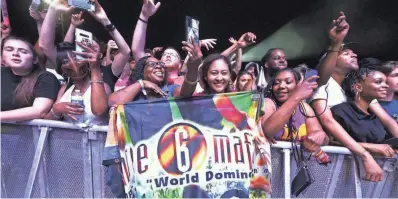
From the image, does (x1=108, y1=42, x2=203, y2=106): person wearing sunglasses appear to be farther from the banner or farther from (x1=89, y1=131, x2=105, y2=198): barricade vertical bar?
(x1=89, y1=131, x2=105, y2=198): barricade vertical bar

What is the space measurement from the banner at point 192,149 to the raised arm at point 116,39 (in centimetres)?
119

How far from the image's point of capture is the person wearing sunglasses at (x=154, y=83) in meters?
3.13

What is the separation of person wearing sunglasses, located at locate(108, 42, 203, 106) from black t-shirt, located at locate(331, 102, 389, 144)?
3.51 ft

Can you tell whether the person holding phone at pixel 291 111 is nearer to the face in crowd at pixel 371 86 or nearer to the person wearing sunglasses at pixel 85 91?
the face in crowd at pixel 371 86

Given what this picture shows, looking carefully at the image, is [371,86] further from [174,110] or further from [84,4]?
[84,4]

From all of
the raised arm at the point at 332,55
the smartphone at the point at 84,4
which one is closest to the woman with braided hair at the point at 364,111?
the raised arm at the point at 332,55

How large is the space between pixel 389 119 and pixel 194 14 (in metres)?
3.23

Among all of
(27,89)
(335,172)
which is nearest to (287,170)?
(335,172)

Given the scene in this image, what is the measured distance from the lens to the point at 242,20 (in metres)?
6.32

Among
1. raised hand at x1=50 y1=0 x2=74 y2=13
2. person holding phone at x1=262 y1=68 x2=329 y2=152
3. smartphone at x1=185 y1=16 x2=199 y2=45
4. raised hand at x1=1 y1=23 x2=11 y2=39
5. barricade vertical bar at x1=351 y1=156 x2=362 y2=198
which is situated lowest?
barricade vertical bar at x1=351 y1=156 x2=362 y2=198

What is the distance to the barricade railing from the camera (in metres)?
3.07

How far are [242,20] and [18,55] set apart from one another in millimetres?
3395

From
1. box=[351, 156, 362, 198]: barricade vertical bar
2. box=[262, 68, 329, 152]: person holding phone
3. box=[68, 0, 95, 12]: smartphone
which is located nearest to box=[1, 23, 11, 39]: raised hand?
box=[68, 0, 95, 12]: smartphone

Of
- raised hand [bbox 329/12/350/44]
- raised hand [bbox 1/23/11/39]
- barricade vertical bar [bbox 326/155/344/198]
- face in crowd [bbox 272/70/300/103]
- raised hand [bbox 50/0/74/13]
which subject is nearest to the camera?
barricade vertical bar [bbox 326/155/344/198]
